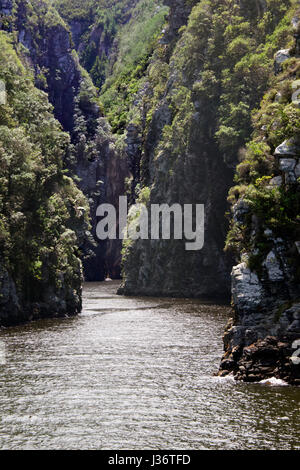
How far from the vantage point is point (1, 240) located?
212ft

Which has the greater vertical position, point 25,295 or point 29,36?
point 29,36

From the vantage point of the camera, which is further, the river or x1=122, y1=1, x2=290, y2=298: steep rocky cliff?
x1=122, y1=1, x2=290, y2=298: steep rocky cliff

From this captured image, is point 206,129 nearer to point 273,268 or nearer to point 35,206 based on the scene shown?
point 35,206

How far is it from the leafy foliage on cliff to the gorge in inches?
8.6

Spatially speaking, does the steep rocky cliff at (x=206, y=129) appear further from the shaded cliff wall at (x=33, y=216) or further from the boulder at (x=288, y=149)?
the boulder at (x=288, y=149)

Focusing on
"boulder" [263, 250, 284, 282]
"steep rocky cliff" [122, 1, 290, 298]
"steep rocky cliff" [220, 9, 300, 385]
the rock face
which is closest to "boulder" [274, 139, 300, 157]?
"steep rocky cliff" [220, 9, 300, 385]

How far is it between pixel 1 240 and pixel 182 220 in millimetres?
52179

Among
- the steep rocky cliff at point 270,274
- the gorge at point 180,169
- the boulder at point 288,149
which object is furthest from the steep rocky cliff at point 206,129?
the steep rocky cliff at point 270,274

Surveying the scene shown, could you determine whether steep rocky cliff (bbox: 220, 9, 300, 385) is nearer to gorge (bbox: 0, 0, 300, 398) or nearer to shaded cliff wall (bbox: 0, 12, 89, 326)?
gorge (bbox: 0, 0, 300, 398)

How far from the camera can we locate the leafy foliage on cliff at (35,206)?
68.7m

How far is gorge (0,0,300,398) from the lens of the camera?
1596 inches

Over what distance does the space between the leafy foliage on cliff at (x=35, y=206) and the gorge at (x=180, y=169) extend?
22cm

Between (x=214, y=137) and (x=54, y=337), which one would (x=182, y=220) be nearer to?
(x=214, y=137)

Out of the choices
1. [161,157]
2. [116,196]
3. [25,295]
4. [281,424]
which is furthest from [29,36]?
[281,424]
